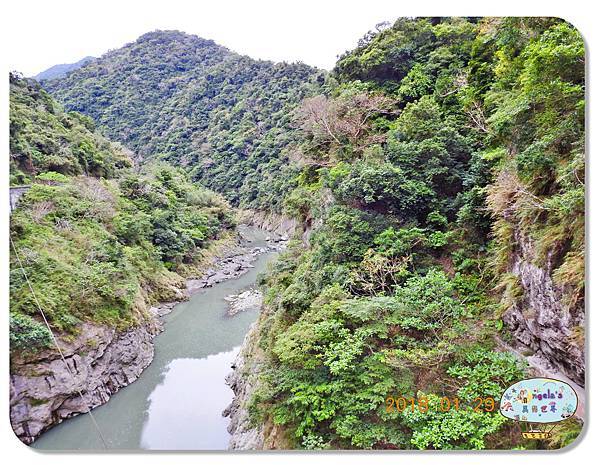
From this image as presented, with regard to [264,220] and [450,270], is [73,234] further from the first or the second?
[264,220]

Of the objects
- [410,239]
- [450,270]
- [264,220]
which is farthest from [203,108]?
[450,270]

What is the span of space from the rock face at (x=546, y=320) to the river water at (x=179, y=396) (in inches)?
130

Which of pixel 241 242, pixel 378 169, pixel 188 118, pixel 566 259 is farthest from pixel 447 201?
pixel 188 118

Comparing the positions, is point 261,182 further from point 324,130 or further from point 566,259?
point 566,259

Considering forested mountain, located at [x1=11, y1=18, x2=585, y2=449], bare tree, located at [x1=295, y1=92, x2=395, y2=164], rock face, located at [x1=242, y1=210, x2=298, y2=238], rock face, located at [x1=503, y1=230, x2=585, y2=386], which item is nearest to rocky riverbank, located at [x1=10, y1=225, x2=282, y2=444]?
forested mountain, located at [x1=11, y1=18, x2=585, y2=449]

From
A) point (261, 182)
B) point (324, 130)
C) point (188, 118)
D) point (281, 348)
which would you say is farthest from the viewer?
point (188, 118)

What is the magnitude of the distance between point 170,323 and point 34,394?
217 inches

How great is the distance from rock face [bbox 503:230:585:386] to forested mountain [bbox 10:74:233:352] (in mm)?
5160

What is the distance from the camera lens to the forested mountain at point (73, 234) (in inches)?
181

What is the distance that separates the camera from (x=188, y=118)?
95.3 feet

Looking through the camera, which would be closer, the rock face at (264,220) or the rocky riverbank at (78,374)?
the rocky riverbank at (78,374)

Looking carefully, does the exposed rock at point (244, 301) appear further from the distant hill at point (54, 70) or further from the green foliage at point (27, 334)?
the distant hill at point (54, 70)

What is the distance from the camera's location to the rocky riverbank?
4.31m

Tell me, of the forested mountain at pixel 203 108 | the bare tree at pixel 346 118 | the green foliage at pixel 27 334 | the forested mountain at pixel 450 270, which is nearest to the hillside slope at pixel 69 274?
the green foliage at pixel 27 334
